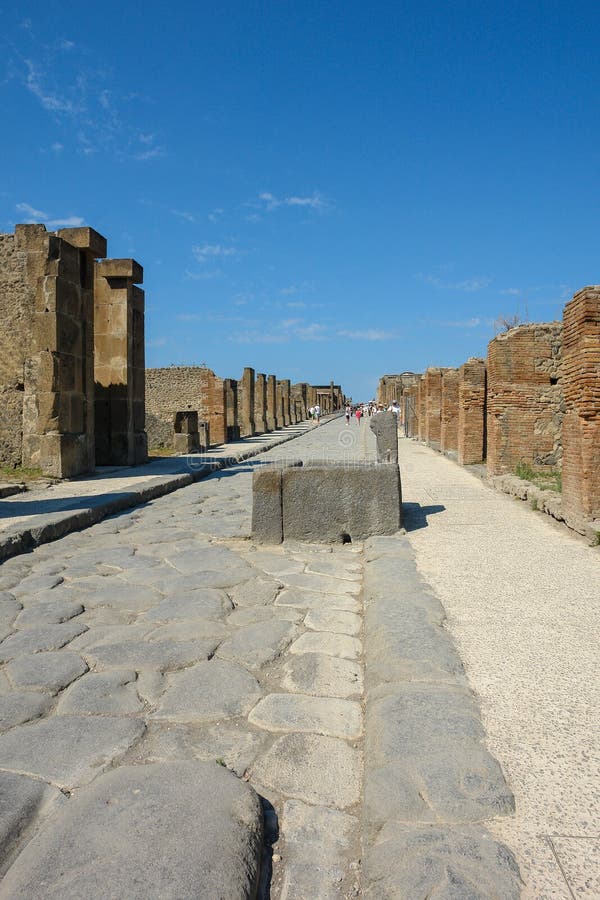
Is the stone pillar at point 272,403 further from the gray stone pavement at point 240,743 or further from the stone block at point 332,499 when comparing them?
the gray stone pavement at point 240,743

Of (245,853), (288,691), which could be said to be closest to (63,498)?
(288,691)

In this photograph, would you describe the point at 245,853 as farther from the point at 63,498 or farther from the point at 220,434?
the point at 220,434

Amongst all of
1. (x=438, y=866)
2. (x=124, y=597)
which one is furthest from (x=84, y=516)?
(x=438, y=866)

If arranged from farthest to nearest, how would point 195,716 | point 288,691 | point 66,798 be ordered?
1. point 288,691
2. point 195,716
3. point 66,798

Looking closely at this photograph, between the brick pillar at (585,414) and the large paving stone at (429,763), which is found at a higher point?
the brick pillar at (585,414)

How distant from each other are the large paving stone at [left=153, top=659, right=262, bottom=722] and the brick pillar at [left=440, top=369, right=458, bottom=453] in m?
15.9

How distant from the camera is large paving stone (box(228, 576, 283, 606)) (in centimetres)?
432

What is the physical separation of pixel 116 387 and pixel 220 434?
9674 mm

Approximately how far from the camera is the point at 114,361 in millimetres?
14062

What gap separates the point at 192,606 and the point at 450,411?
15370 mm

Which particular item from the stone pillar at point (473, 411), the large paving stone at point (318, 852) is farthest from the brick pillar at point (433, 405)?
the large paving stone at point (318, 852)

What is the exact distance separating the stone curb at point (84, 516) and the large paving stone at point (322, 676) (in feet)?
10.8

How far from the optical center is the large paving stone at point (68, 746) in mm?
2254

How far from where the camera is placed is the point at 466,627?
356cm
